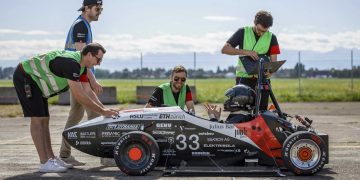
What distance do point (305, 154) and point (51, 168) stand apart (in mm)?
2810

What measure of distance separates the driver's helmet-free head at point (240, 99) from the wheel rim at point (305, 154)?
30.7 inches

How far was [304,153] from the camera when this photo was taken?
Result: 7180 mm

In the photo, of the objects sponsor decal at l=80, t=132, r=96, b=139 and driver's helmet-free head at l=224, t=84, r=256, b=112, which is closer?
sponsor decal at l=80, t=132, r=96, b=139

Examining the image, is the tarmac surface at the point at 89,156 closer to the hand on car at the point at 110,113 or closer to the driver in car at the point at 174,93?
the hand on car at the point at 110,113

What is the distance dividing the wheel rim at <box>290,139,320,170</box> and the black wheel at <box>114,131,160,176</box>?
4.76ft

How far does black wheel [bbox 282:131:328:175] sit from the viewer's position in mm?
7125

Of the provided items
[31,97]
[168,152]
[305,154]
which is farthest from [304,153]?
[31,97]

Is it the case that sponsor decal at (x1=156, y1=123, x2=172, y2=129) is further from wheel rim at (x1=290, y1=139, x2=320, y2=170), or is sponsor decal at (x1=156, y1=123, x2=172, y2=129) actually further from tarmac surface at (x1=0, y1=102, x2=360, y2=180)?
wheel rim at (x1=290, y1=139, x2=320, y2=170)

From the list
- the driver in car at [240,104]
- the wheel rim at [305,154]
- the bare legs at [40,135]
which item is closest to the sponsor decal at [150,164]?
the driver in car at [240,104]

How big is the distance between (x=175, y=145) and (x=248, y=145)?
790 mm

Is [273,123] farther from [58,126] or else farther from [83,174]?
[58,126]

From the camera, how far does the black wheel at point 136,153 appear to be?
718 centimetres


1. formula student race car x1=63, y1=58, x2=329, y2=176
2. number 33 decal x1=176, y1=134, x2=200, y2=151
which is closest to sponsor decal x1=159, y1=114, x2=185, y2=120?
formula student race car x1=63, y1=58, x2=329, y2=176

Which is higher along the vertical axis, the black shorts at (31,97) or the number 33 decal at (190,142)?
the black shorts at (31,97)
